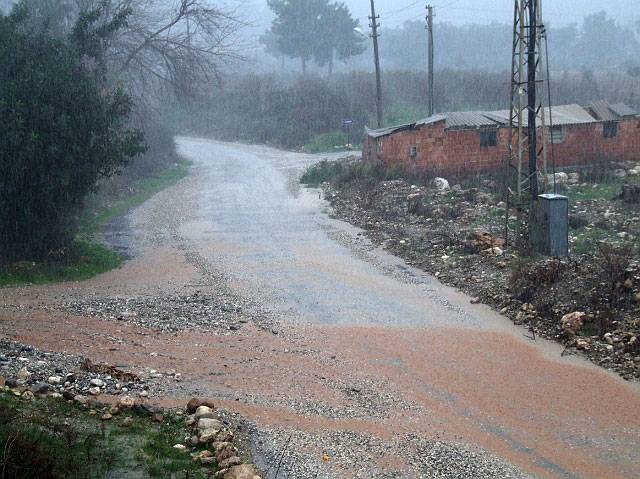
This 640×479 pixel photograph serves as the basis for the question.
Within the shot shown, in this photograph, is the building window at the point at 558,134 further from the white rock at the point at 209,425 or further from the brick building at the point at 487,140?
the white rock at the point at 209,425

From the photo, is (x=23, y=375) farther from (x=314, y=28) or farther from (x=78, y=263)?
(x=314, y=28)

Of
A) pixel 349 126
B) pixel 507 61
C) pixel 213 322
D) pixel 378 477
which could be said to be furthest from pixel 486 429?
pixel 507 61

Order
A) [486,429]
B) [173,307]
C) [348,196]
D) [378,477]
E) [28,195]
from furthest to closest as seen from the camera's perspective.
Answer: [348,196] → [28,195] → [173,307] → [486,429] → [378,477]

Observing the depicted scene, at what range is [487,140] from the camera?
28312 millimetres

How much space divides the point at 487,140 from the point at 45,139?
17.3 meters

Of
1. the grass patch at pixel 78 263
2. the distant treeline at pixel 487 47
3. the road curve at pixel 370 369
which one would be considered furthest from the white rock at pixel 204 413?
the distant treeline at pixel 487 47

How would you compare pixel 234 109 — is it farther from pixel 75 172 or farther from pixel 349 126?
pixel 75 172

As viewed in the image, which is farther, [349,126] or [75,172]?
[349,126]

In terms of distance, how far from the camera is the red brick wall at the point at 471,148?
91.8 feet

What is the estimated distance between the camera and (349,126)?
49.5 m

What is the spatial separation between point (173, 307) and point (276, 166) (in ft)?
82.6

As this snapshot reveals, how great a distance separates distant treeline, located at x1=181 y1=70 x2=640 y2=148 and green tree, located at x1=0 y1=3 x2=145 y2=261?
32.5 meters

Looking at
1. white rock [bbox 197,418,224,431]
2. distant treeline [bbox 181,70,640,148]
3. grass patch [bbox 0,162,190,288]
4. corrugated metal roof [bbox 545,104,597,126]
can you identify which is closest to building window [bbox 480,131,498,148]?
corrugated metal roof [bbox 545,104,597,126]

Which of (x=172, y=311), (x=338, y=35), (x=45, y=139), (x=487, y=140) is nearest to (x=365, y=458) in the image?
(x=172, y=311)
